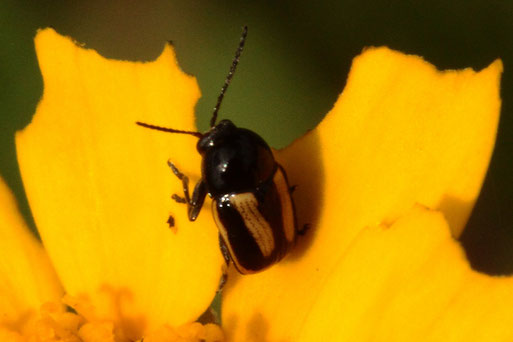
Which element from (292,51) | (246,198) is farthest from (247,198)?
(292,51)

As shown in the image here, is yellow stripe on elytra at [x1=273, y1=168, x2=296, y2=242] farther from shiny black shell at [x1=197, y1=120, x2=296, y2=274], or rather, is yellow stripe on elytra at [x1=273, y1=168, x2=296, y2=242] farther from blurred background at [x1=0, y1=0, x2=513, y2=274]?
blurred background at [x1=0, y1=0, x2=513, y2=274]

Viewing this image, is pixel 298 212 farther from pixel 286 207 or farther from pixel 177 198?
pixel 177 198

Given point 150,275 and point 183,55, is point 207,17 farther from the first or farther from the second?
point 150,275

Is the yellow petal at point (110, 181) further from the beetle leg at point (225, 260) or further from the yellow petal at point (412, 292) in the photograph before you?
the yellow petal at point (412, 292)

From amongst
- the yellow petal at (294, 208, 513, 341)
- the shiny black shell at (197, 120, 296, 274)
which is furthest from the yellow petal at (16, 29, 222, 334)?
the yellow petal at (294, 208, 513, 341)

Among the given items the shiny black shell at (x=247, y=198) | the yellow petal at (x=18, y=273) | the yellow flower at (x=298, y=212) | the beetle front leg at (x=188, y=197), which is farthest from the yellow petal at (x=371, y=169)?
the yellow petal at (x=18, y=273)
